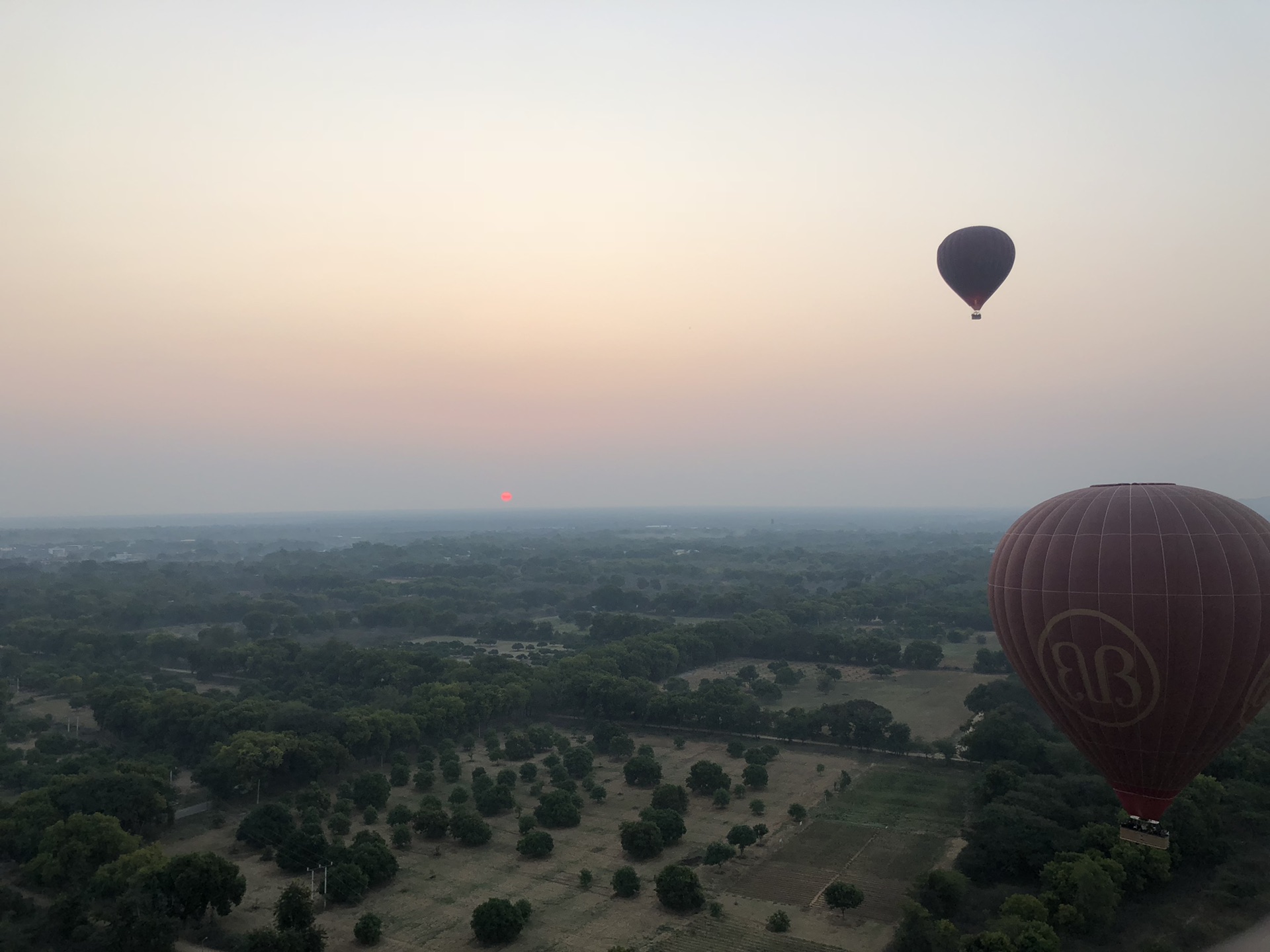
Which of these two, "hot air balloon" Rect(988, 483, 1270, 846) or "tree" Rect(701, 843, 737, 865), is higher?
"hot air balloon" Rect(988, 483, 1270, 846)

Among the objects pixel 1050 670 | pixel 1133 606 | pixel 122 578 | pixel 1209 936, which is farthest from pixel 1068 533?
pixel 122 578

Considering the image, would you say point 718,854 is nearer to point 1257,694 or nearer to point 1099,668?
point 1099,668

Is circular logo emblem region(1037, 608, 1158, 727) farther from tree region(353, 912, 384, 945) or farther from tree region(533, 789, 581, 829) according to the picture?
tree region(353, 912, 384, 945)

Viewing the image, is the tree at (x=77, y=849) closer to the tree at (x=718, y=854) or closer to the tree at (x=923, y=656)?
the tree at (x=718, y=854)

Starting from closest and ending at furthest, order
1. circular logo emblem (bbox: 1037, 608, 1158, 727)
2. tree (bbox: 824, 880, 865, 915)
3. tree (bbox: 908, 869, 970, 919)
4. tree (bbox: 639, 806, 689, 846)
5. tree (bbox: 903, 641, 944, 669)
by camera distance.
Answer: circular logo emblem (bbox: 1037, 608, 1158, 727), tree (bbox: 908, 869, 970, 919), tree (bbox: 824, 880, 865, 915), tree (bbox: 639, 806, 689, 846), tree (bbox: 903, 641, 944, 669)

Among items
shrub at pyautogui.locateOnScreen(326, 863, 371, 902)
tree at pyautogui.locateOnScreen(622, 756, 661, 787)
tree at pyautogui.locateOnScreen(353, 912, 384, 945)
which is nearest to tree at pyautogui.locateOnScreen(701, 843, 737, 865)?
tree at pyautogui.locateOnScreen(622, 756, 661, 787)

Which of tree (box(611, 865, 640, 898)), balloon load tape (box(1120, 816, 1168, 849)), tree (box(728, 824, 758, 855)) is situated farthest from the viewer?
tree (box(728, 824, 758, 855))

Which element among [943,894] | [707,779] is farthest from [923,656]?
[943,894]
